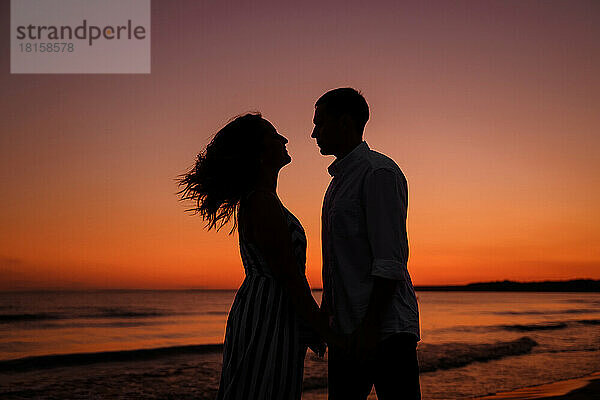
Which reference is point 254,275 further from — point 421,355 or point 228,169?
point 421,355

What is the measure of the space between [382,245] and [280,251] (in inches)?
19.5

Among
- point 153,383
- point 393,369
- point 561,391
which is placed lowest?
point 153,383

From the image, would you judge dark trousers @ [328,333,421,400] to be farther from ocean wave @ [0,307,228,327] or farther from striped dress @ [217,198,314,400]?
ocean wave @ [0,307,228,327]

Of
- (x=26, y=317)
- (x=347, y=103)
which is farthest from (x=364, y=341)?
(x=26, y=317)

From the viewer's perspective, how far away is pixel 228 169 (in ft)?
8.45

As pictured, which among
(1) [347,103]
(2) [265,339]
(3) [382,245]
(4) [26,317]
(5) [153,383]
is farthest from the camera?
(4) [26,317]

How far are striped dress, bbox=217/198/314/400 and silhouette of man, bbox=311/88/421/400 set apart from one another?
0.69ft

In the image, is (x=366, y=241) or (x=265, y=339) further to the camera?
(x=265, y=339)

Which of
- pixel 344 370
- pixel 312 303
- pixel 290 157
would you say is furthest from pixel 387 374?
pixel 290 157

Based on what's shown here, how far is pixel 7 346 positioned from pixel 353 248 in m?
17.2

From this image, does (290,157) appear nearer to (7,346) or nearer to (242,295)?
(242,295)

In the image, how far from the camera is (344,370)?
2332 millimetres

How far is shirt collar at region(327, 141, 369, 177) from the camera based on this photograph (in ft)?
7.59

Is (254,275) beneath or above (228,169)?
beneath
